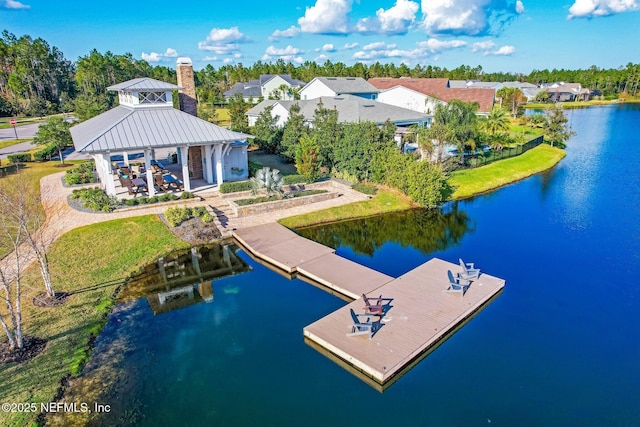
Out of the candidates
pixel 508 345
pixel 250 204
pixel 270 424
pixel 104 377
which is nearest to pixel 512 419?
pixel 508 345

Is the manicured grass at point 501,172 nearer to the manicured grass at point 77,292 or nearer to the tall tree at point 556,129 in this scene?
the tall tree at point 556,129

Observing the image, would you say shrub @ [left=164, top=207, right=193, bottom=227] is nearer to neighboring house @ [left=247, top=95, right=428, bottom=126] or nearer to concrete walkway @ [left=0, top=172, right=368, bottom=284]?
concrete walkway @ [left=0, top=172, right=368, bottom=284]

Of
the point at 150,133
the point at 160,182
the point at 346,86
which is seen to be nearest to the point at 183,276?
the point at 160,182

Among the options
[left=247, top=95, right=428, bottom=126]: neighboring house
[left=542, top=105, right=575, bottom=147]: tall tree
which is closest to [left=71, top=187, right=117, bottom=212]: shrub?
[left=247, top=95, right=428, bottom=126]: neighboring house

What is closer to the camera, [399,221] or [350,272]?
[350,272]

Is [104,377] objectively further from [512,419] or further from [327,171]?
[327,171]
